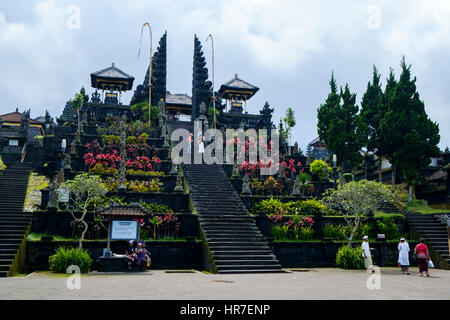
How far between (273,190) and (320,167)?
503 centimetres

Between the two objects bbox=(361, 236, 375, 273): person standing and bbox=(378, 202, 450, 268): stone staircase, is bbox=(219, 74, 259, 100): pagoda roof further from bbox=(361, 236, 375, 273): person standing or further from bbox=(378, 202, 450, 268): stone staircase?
bbox=(361, 236, 375, 273): person standing

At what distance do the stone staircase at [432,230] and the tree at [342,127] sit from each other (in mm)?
6800

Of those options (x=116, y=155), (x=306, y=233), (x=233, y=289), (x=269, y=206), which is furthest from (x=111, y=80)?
(x=233, y=289)

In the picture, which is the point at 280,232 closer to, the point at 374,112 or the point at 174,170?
the point at 174,170

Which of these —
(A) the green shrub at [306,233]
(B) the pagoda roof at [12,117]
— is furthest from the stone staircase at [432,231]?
(B) the pagoda roof at [12,117]

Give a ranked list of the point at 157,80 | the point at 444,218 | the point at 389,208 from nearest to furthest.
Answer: the point at 444,218 → the point at 389,208 → the point at 157,80

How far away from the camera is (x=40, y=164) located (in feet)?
91.2

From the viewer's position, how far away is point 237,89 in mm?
50688

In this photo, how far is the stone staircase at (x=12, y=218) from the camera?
14508mm

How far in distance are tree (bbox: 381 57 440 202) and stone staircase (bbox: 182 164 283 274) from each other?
477 inches

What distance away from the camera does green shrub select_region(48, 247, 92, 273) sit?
14.4 metres

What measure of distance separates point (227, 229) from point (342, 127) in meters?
14.9

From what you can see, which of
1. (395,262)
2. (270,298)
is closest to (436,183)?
(395,262)

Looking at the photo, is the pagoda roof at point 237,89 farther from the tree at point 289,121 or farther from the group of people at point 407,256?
the group of people at point 407,256
